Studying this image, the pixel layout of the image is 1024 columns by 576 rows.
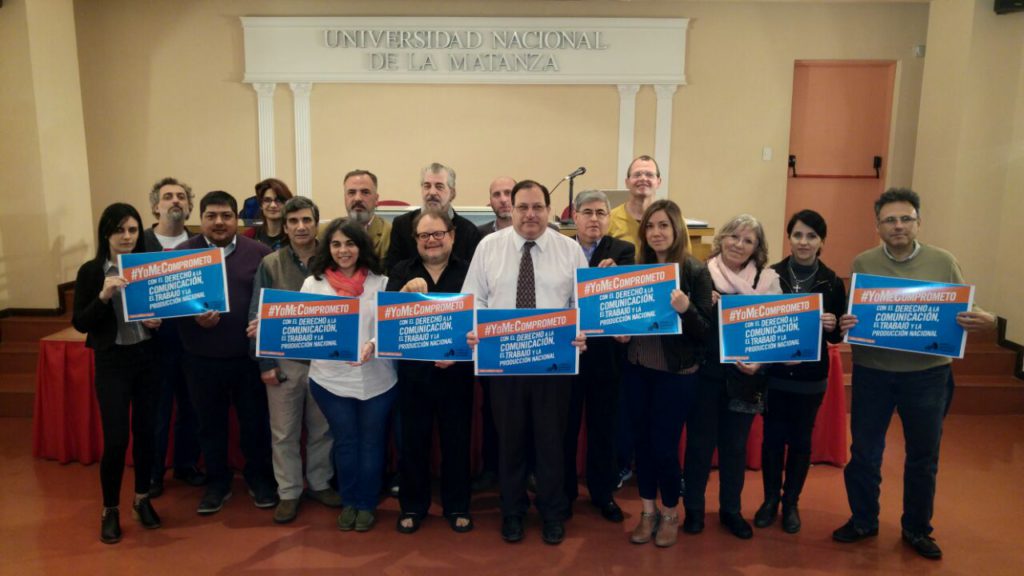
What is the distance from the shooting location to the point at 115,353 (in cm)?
297

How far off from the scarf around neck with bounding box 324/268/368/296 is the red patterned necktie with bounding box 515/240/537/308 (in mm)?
703

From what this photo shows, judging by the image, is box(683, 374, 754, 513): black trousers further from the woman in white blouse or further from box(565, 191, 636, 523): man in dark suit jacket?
the woman in white blouse

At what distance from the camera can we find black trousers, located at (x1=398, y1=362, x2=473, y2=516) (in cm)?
307

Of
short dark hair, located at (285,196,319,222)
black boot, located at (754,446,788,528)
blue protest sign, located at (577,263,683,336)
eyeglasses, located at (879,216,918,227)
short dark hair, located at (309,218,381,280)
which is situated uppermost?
short dark hair, located at (285,196,319,222)

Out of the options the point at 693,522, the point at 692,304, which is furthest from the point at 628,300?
the point at 693,522

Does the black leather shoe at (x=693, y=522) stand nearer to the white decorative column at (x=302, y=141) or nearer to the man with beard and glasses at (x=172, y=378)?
the man with beard and glasses at (x=172, y=378)

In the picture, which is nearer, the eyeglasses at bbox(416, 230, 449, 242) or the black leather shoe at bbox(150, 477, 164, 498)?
the eyeglasses at bbox(416, 230, 449, 242)

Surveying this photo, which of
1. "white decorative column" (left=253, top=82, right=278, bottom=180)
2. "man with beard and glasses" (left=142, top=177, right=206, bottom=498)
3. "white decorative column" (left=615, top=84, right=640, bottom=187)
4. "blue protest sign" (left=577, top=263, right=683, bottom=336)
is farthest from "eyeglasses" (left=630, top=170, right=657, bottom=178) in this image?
"white decorative column" (left=253, top=82, right=278, bottom=180)

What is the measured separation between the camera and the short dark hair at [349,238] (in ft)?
9.70

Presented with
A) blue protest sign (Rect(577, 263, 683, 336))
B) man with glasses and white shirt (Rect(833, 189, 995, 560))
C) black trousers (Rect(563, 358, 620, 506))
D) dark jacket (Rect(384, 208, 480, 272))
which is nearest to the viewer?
blue protest sign (Rect(577, 263, 683, 336))

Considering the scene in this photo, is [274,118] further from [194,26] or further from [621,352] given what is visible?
[621,352]

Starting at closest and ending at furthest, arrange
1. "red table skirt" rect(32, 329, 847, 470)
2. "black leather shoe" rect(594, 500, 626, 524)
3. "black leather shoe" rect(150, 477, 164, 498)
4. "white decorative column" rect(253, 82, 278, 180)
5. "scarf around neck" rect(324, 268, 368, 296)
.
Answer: "scarf around neck" rect(324, 268, 368, 296)
"black leather shoe" rect(594, 500, 626, 524)
"black leather shoe" rect(150, 477, 164, 498)
"red table skirt" rect(32, 329, 847, 470)
"white decorative column" rect(253, 82, 278, 180)

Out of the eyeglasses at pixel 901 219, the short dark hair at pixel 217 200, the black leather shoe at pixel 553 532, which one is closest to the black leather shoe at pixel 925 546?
the eyeglasses at pixel 901 219

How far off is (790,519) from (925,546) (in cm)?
57
